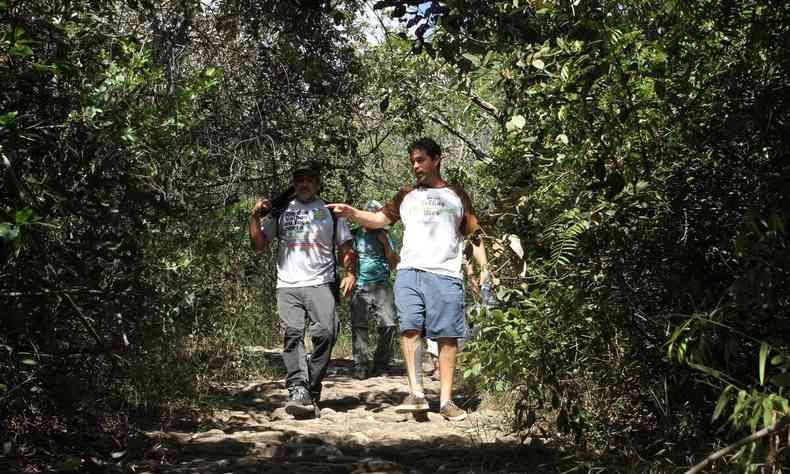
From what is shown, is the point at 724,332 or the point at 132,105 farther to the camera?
the point at 132,105

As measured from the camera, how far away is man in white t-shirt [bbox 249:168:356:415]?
7.45m

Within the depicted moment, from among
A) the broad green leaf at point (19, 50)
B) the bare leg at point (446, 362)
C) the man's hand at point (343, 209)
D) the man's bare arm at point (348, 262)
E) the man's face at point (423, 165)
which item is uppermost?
the broad green leaf at point (19, 50)

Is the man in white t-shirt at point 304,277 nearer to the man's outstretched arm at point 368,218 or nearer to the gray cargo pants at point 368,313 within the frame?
the man's outstretched arm at point 368,218

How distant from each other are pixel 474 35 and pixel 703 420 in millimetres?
1913

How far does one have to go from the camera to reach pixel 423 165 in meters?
7.13

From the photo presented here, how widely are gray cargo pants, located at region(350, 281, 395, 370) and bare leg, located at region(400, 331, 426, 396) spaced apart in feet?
11.1

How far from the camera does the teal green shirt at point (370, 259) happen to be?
34.3 ft

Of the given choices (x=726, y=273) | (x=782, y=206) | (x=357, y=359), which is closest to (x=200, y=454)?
(x=726, y=273)

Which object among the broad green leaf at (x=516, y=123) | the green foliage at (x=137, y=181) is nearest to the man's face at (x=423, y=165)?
the green foliage at (x=137, y=181)

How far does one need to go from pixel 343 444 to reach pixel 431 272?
58.5 inches

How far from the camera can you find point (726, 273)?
14.1 ft

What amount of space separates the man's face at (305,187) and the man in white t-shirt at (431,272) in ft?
1.94

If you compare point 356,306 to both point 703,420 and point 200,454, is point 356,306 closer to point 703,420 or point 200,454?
point 200,454

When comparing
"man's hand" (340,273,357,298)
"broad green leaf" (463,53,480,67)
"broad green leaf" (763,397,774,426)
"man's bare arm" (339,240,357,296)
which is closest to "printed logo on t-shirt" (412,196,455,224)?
"man's bare arm" (339,240,357,296)
